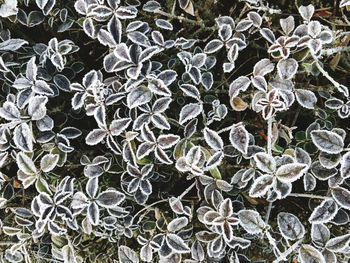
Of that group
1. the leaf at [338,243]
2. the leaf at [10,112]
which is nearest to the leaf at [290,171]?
the leaf at [338,243]

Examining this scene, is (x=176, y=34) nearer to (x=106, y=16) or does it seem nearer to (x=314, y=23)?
(x=106, y=16)

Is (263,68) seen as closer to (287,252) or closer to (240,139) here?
(240,139)

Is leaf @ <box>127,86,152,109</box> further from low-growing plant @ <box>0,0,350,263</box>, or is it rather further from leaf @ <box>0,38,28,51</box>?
leaf @ <box>0,38,28,51</box>

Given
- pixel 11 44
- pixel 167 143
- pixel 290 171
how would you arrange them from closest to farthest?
pixel 290 171
pixel 167 143
pixel 11 44

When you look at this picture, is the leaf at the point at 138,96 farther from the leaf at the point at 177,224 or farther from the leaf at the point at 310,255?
the leaf at the point at 310,255

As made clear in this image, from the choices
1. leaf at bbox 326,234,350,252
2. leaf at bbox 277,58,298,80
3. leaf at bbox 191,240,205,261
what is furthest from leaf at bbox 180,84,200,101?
leaf at bbox 326,234,350,252

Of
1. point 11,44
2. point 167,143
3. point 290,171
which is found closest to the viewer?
point 290,171

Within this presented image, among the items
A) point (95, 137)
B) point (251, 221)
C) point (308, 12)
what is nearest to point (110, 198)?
point (95, 137)
